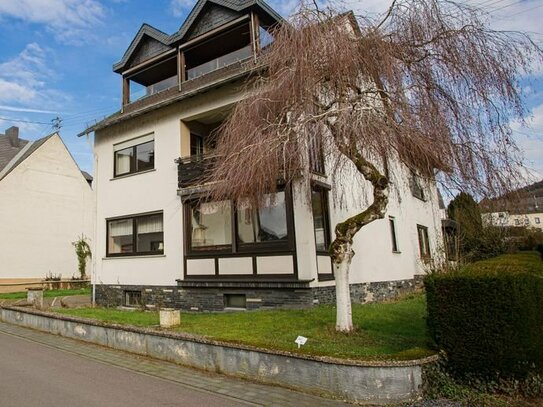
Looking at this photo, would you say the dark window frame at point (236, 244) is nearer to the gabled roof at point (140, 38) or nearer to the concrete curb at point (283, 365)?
the concrete curb at point (283, 365)

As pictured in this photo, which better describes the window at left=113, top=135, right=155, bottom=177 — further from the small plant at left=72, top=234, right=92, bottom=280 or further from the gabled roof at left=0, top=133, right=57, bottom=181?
the small plant at left=72, top=234, right=92, bottom=280

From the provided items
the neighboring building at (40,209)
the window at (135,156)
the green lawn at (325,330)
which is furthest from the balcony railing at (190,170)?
the neighboring building at (40,209)

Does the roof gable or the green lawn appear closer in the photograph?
the green lawn

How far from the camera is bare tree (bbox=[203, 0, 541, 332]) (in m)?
6.58

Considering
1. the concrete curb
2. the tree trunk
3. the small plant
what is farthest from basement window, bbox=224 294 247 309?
the small plant

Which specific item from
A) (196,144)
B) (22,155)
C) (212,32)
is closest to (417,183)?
(196,144)

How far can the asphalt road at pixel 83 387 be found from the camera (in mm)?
5492

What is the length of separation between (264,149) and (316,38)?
84.6 inches

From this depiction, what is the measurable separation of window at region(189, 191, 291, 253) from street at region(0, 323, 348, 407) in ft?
14.6

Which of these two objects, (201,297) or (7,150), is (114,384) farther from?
(7,150)

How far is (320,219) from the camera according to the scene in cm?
1225

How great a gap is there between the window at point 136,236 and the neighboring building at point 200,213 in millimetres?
38

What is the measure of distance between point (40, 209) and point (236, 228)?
19.4 meters

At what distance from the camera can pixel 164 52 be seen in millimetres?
15789
